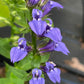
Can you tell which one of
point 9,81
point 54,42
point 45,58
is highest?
point 54,42

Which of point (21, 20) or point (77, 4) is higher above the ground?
point (21, 20)

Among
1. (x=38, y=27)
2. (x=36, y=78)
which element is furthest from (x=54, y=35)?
(x=36, y=78)

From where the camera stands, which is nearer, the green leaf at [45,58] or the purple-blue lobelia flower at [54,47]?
the purple-blue lobelia flower at [54,47]

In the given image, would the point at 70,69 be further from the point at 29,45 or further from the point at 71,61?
the point at 29,45

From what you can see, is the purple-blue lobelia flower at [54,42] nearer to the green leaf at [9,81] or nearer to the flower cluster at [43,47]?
the flower cluster at [43,47]

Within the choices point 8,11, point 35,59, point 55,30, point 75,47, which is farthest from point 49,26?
point 75,47

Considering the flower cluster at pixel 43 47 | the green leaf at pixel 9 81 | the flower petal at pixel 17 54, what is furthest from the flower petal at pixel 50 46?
the green leaf at pixel 9 81

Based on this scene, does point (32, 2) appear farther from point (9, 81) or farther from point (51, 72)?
point (9, 81)

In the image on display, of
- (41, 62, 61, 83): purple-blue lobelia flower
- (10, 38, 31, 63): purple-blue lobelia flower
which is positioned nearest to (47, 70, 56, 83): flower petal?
(41, 62, 61, 83): purple-blue lobelia flower
